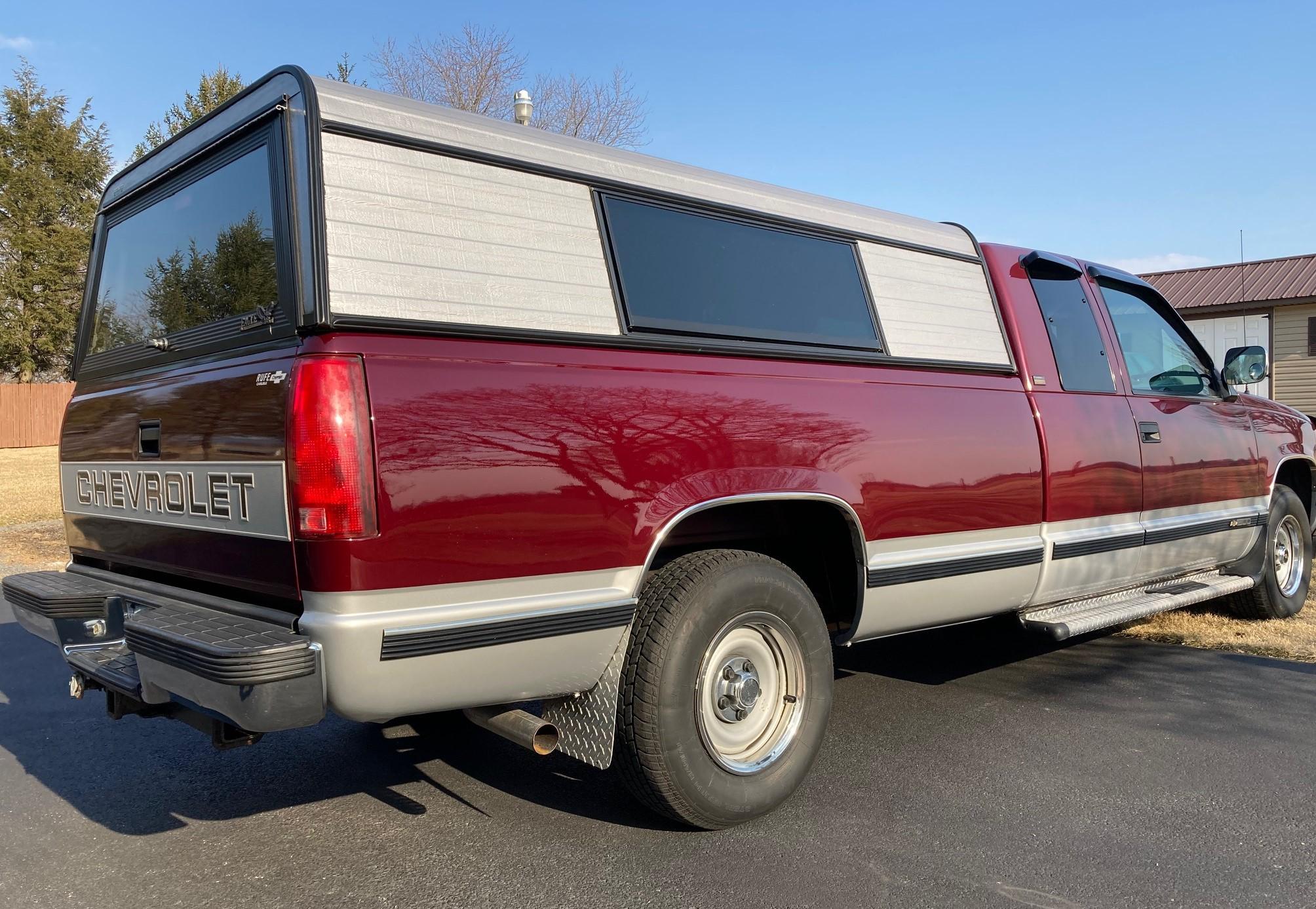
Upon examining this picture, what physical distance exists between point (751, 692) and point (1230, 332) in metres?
20.8

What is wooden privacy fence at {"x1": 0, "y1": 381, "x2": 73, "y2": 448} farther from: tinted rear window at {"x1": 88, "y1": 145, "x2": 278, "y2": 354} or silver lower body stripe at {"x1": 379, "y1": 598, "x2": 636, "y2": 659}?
silver lower body stripe at {"x1": 379, "y1": 598, "x2": 636, "y2": 659}

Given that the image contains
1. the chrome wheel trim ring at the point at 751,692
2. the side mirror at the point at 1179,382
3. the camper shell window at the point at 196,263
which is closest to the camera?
the camper shell window at the point at 196,263

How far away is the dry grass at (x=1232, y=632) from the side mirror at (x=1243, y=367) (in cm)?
152

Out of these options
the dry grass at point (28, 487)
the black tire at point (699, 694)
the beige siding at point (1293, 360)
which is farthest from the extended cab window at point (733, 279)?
the beige siding at point (1293, 360)

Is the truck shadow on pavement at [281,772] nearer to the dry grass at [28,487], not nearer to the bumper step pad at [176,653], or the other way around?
the bumper step pad at [176,653]

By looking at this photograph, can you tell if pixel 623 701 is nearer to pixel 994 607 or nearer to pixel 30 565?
pixel 994 607

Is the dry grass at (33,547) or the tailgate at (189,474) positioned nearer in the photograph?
the tailgate at (189,474)

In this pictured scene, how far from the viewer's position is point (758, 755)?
136 inches

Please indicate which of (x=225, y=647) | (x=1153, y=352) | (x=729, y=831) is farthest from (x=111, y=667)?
Result: (x=1153, y=352)

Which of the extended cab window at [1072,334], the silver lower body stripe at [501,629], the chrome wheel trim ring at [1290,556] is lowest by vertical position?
the chrome wheel trim ring at [1290,556]

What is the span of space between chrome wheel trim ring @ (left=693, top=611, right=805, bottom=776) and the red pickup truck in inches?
0.5

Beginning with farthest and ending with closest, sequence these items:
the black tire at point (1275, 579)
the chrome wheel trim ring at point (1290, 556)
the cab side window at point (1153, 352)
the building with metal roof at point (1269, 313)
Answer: the building with metal roof at point (1269, 313) < the chrome wheel trim ring at point (1290, 556) < the black tire at point (1275, 579) < the cab side window at point (1153, 352)

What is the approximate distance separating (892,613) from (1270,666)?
2.82m

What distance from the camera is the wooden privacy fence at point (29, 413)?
27438 mm
